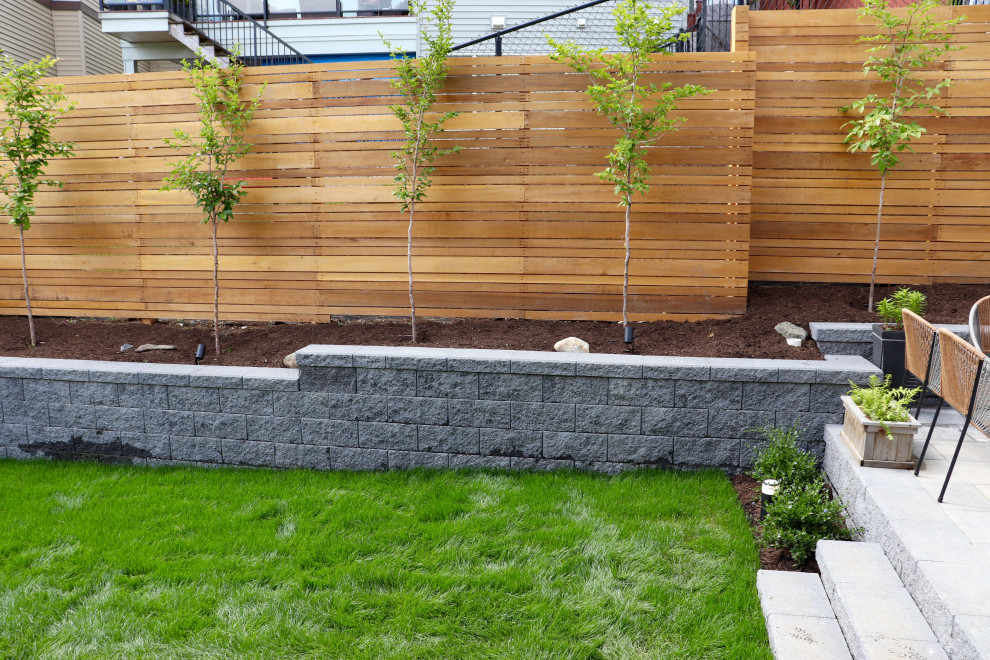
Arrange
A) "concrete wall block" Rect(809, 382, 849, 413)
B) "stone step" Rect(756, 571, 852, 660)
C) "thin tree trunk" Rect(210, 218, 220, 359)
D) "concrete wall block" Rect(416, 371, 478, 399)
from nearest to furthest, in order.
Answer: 1. "stone step" Rect(756, 571, 852, 660)
2. "concrete wall block" Rect(809, 382, 849, 413)
3. "concrete wall block" Rect(416, 371, 478, 399)
4. "thin tree trunk" Rect(210, 218, 220, 359)

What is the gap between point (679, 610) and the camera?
2.85 metres

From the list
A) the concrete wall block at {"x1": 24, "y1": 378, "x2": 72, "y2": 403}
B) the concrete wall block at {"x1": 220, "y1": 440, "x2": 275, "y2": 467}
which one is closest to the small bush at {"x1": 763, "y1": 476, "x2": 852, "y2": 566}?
the concrete wall block at {"x1": 220, "y1": 440, "x2": 275, "y2": 467}

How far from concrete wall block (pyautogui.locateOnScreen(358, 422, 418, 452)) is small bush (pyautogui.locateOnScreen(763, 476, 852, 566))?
2.16 metres

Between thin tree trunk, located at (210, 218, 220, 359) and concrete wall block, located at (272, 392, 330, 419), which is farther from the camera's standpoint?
thin tree trunk, located at (210, 218, 220, 359)

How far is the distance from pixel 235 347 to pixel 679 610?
4.17m

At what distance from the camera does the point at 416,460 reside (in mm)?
4457

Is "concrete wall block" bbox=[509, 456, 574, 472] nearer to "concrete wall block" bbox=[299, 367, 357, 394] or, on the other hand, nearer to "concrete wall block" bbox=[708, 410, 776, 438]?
"concrete wall block" bbox=[708, 410, 776, 438]

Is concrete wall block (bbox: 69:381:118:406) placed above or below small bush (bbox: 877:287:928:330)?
below

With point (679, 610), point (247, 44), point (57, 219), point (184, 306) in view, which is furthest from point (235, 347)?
point (247, 44)

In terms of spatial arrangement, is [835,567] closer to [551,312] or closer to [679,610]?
[679,610]

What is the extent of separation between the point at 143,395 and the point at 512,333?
8.77ft

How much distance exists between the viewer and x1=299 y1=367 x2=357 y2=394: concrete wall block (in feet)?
14.5

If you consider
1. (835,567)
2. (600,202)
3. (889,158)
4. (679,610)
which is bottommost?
(679,610)

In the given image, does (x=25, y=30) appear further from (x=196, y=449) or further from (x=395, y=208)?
(x=196, y=449)
